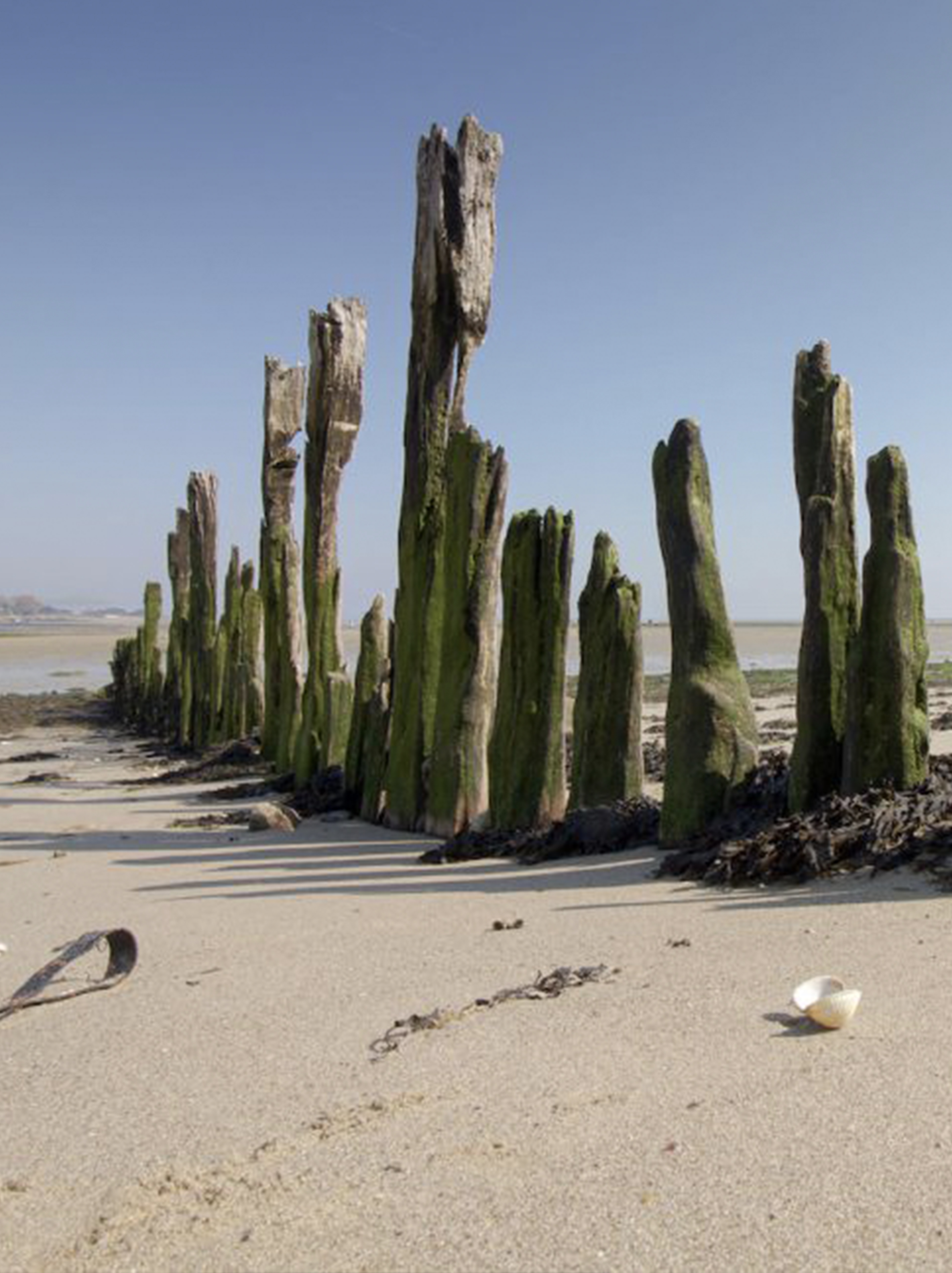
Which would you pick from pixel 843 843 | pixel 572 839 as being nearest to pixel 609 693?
pixel 572 839

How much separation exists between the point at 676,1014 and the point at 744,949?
838mm

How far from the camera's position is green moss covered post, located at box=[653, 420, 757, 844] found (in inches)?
288

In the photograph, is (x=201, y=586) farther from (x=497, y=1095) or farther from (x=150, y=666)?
(x=497, y=1095)

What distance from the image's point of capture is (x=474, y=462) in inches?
374

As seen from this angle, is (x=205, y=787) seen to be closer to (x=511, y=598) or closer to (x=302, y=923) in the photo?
(x=511, y=598)

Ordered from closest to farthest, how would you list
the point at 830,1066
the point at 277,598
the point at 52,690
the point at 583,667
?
the point at 830,1066
the point at 583,667
the point at 277,598
the point at 52,690

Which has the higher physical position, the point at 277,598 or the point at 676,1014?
the point at 277,598

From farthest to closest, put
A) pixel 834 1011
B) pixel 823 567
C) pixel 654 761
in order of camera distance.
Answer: pixel 654 761
pixel 823 567
pixel 834 1011

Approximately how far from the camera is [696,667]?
748 centimetres

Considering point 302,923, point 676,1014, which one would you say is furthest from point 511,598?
point 676,1014

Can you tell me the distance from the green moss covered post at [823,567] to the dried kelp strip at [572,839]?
1.12 meters

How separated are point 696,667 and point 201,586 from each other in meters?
17.2

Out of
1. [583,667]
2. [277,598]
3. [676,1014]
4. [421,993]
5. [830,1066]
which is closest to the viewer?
[830,1066]

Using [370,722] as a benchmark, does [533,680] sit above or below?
above
